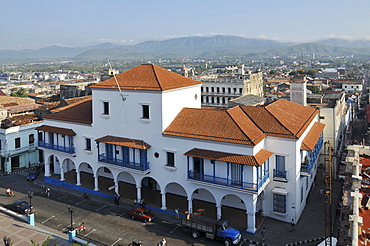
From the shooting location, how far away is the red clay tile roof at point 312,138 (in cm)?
2975

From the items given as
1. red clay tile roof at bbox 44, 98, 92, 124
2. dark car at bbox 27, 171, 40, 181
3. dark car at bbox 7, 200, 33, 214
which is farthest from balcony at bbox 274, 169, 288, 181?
dark car at bbox 27, 171, 40, 181

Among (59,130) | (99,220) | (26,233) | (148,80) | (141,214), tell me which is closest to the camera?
(26,233)

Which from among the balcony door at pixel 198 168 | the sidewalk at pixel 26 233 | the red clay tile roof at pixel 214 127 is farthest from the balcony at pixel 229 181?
the sidewalk at pixel 26 233

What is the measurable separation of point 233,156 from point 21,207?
20.2m

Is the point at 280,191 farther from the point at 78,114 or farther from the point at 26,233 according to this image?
the point at 78,114

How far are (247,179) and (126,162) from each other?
11737 millimetres

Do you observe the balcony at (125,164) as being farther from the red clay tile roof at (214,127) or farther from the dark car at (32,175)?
the dark car at (32,175)

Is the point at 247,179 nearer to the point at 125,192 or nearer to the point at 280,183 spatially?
the point at 280,183

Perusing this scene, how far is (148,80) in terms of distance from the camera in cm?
3269

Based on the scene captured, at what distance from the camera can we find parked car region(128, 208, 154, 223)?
2978 centimetres

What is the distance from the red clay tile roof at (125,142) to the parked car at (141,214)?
219 inches

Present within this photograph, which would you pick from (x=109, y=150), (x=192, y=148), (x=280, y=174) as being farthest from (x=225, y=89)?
(x=280, y=174)

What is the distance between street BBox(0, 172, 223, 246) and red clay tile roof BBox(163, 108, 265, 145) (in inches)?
313

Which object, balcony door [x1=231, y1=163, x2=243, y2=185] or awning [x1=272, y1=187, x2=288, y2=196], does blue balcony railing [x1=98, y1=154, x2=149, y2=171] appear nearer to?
balcony door [x1=231, y1=163, x2=243, y2=185]
